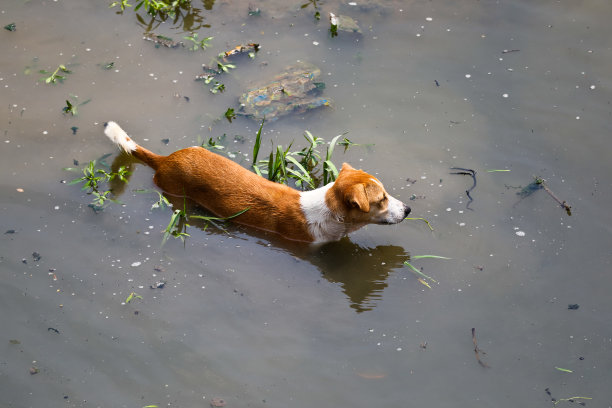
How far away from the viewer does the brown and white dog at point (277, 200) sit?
17.9 ft

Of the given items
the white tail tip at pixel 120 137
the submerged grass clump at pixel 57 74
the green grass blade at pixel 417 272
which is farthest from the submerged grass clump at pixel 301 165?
the submerged grass clump at pixel 57 74

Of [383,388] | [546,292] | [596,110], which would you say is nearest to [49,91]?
[383,388]

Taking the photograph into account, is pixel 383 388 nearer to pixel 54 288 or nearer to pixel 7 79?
pixel 54 288

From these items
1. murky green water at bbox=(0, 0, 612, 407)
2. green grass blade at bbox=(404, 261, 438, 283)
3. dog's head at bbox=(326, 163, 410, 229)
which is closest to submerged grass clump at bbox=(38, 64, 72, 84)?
murky green water at bbox=(0, 0, 612, 407)

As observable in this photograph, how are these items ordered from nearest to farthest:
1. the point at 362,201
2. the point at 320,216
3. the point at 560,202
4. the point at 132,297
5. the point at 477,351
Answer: the point at 477,351, the point at 362,201, the point at 132,297, the point at 320,216, the point at 560,202

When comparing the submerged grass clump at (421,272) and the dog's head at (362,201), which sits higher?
the dog's head at (362,201)

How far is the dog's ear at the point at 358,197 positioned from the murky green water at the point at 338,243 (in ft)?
2.30

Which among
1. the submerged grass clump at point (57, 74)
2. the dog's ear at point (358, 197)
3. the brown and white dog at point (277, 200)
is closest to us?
the dog's ear at point (358, 197)

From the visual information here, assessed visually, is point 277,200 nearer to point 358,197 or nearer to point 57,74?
point 358,197

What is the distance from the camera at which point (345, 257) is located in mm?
5762

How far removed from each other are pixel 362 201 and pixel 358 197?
5 centimetres

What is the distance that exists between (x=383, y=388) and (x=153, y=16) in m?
5.63

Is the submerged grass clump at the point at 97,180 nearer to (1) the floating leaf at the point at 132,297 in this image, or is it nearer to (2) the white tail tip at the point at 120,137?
(2) the white tail tip at the point at 120,137

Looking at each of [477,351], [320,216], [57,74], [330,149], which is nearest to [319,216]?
[320,216]
